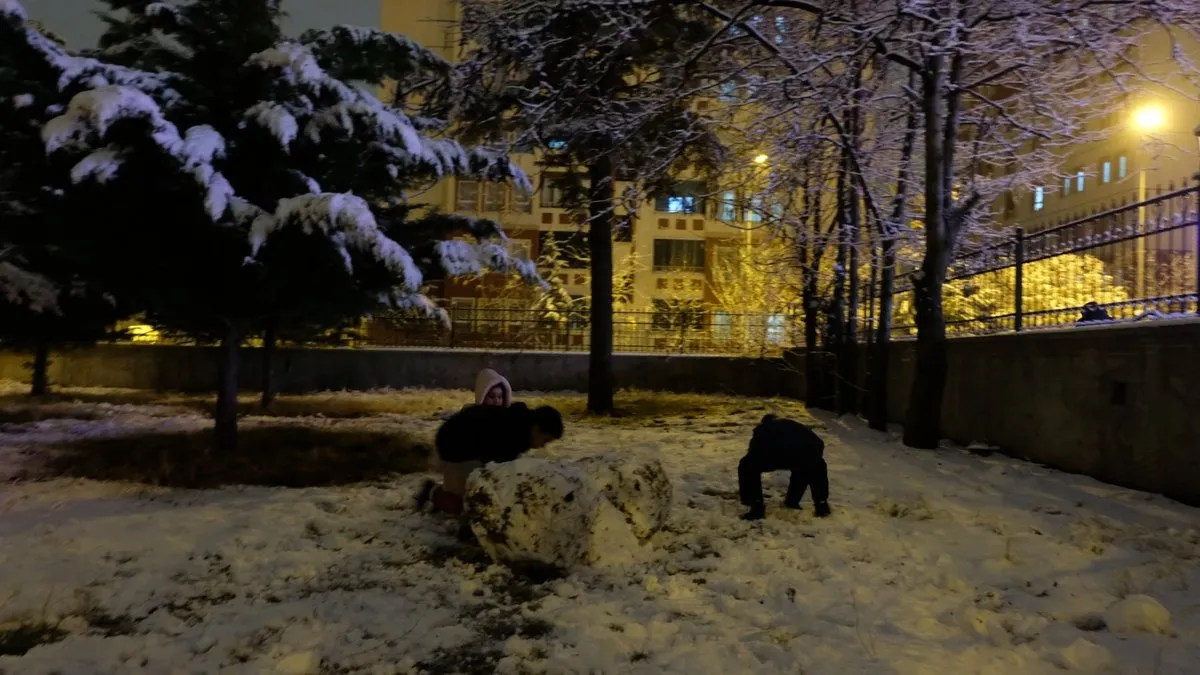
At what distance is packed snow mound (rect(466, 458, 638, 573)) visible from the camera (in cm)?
485

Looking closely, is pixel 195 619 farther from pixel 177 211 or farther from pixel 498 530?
pixel 177 211

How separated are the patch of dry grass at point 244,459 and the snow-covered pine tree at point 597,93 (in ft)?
14.5

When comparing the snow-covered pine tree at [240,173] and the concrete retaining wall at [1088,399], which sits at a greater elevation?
the snow-covered pine tree at [240,173]

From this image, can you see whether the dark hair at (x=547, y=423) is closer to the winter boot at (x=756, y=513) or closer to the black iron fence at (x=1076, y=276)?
the winter boot at (x=756, y=513)

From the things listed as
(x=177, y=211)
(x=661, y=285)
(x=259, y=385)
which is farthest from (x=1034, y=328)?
(x=661, y=285)

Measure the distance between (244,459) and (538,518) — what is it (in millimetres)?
4949

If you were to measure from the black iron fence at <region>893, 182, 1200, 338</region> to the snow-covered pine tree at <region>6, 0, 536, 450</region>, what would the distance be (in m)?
5.84

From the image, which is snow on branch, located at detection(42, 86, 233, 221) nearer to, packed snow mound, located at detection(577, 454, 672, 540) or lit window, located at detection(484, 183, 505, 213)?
packed snow mound, located at detection(577, 454, 672, 540)

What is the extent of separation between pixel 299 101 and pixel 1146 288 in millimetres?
7994

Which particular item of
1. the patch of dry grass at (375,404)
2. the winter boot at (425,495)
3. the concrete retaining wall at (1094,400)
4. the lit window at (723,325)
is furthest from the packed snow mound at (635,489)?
the lit window at (723,325)

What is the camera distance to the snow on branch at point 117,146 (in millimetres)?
6488

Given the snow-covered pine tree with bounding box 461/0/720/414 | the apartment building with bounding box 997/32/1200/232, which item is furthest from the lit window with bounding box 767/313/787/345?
the snow-covered pine tree with bounding box 461/0/720/414

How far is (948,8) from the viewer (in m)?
8.95

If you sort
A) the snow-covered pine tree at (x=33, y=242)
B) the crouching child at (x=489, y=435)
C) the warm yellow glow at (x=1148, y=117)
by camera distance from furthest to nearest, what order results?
the warm yellow glow at (x=1148, y=117)
the snow-covered pine tree at (x=33, y=242)
the crouching child at (x=489, y=435)
